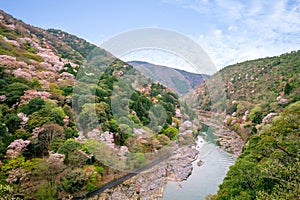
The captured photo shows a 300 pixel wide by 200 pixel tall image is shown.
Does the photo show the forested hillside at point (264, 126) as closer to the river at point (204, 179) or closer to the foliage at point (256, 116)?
the foliage at point (256, 116)

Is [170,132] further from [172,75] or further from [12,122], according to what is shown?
[12,122]

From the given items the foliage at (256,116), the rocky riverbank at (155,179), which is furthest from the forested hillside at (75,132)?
the foliage at (256,116)

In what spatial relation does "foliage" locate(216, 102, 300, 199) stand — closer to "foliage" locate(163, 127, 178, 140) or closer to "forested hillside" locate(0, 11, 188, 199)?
"foliage" locate(163, 127, 178, 140)

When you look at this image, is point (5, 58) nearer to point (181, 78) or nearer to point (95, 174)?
point (95, 174)

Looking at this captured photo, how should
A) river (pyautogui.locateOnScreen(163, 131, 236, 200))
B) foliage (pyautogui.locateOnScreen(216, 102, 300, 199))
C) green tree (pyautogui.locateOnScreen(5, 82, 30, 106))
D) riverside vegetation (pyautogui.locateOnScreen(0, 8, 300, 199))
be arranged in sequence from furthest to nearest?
green tree (pyautogui.locateOnScreen(5, 82, 30, 106)) < river (pyautogui.locateOnScreen(163, 131, 236, 200)) < riverside vegetation (pyautogui.locateOnScreen(0, 8, 300, 199)) < foliage (pyautogui.locateOnScreen(216, 102, 300, 199))

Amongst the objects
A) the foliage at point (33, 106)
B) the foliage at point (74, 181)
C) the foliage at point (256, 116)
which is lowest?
the foliage at point (74, 181)

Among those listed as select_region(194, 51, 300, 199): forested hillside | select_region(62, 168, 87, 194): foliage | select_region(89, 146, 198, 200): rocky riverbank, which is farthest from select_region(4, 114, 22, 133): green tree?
select_region(194, 51, 300, 199): forested hillside

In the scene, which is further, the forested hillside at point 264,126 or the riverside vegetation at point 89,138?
the riverside vegetation at point 89,138

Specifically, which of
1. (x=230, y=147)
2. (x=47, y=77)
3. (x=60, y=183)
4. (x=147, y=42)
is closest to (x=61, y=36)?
(x=47, y=77)
